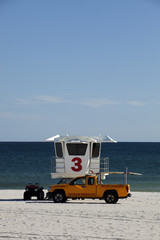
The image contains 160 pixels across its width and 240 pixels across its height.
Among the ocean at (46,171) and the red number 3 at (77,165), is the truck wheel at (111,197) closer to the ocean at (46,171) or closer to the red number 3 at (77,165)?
the red number 3 at (77,165)

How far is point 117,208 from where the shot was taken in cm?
2031

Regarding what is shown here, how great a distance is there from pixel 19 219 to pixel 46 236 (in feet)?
11.9

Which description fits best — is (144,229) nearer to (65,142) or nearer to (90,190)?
(90,190)

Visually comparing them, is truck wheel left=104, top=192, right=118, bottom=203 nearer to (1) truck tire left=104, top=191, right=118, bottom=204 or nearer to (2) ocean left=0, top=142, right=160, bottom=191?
(1) truck tire left=104, top=191, right=118, bottom=204

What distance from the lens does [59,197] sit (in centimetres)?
2298

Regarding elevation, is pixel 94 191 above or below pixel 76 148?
below

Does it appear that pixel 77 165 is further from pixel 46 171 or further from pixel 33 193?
pixel 46 171

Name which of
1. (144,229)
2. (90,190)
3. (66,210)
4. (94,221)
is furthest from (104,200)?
(144,229)

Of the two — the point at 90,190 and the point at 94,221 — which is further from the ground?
the point at 90,190

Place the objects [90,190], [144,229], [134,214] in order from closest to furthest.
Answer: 1. [144,229]
2. [134,214]
3. [90,190]

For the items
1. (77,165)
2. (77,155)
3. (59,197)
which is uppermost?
(77,155)

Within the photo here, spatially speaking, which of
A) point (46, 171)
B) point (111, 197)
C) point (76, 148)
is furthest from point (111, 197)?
point (46, 171)

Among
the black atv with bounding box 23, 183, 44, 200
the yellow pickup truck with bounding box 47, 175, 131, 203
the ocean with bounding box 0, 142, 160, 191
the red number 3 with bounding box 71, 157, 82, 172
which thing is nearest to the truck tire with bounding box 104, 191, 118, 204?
the yellow pickup truck with bounding box 47, 175, 131, 203

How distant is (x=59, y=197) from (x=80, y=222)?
742 centimetres
